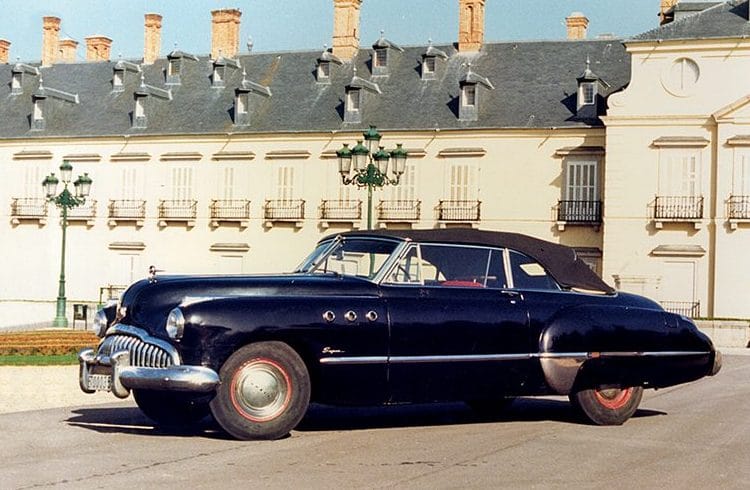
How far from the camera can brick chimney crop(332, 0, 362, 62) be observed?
55.9m

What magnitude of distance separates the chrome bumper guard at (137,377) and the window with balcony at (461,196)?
40134 millimetres

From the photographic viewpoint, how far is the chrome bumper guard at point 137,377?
9.78 metres

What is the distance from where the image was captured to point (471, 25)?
53.9m

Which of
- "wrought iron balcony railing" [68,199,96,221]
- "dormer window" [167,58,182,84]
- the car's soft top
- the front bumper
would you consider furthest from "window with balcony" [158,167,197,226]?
the front bumper

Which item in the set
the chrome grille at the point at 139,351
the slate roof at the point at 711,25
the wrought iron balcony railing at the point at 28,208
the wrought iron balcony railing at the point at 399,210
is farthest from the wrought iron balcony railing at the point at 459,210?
the chrome grille at the point at 139,351

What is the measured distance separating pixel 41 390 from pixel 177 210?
130 ft

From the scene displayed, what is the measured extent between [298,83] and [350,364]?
45.9 metres

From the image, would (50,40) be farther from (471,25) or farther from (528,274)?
(528,274)

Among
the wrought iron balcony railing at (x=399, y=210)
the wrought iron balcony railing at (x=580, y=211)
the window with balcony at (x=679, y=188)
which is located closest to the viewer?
the window with balcony at (x=679, y=188)

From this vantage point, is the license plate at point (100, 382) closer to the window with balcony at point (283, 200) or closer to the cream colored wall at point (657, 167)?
the cream colored wall at point (657, 167)

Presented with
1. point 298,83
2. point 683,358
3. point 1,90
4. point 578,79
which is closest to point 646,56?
point 578,79

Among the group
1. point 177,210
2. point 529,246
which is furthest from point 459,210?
point 529,246

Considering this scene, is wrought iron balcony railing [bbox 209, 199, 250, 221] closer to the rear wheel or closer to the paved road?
the paved road

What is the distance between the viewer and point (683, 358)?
1180 cm
